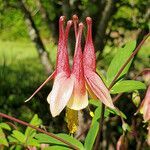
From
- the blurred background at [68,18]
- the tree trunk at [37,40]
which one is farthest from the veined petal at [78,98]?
the tree trunk at [37,40]

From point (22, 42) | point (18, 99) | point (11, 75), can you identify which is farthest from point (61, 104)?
point (22, 42)

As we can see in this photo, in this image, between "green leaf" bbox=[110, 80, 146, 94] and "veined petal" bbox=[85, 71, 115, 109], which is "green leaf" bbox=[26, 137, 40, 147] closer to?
"green leaf" bbox=[110, 80, 146, 94]

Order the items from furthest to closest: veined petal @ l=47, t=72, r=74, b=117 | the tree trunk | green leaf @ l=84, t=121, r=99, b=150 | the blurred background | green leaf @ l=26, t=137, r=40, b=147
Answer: the tree trunk → the blurred background → green leaf @ l=26, t=137, r=40, b=147 → green leaf @ l=84, t=121, r=99, b=150 → veined petal @ l=47, t=72, r=74, b=117

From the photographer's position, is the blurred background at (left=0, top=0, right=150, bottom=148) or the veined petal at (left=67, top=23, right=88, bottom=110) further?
the blurred background at (left=0, top=0, right=150, bottom=148)

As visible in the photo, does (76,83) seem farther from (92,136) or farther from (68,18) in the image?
(68,18)

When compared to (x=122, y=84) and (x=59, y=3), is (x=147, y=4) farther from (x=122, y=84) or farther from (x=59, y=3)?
(x=122, y=84)

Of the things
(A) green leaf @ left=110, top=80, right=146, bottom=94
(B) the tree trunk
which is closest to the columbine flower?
(A) green leaf @ left=110, top=80, right=146, bottom=94

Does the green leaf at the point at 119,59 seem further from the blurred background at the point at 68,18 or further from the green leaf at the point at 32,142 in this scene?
the blurred background at the point at 68,18
